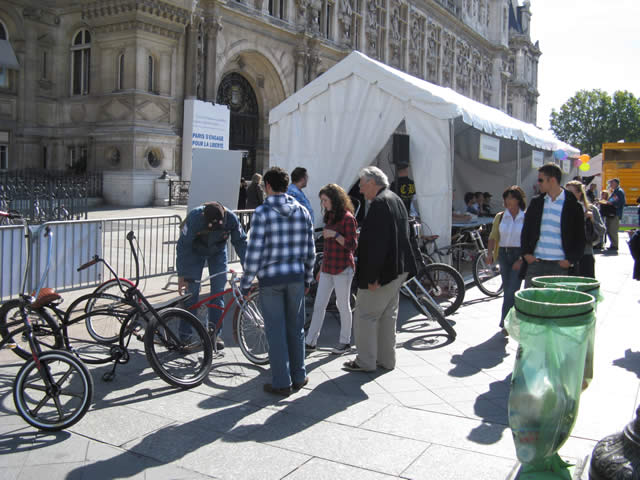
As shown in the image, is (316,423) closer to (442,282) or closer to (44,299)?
(44,299)

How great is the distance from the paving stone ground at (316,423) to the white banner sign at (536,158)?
34.2ft

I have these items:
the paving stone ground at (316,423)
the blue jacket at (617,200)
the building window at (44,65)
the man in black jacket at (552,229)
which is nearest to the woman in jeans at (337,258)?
the paving stone ground at (316,423)

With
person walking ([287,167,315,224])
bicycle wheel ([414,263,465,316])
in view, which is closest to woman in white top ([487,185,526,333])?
bicycle wheel ([414,263,465,316])

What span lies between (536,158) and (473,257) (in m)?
7.08

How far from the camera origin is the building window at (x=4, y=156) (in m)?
21.7

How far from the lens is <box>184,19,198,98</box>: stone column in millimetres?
23156

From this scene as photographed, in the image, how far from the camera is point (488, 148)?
12.0 metres

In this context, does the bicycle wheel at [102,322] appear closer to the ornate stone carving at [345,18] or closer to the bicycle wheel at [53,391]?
the bicycle wheel at [53,391]

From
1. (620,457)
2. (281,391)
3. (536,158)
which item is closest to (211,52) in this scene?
(536,158)

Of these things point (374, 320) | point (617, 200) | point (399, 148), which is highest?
point (399, 148)

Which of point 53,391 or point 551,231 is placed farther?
point 551,231

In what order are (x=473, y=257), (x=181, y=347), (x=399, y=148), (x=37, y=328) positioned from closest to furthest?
(x=37, y=328), (x=181, y=347), (x=399, y=148), (x=473, y=257)

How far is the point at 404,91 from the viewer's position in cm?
1000

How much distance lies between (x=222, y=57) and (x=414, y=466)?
2328 cm
